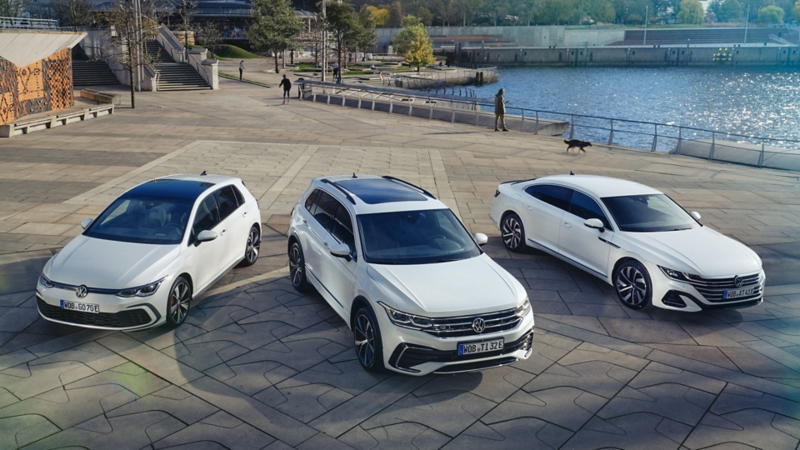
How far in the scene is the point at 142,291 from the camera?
7.78m

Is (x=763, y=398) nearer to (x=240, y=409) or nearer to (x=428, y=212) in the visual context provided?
(x=428, y=212)

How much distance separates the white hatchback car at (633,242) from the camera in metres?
8.84

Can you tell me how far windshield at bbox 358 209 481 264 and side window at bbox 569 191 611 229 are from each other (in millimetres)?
2728

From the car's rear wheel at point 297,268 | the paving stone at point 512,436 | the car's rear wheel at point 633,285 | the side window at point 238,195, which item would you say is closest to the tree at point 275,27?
the side window at point 238,195

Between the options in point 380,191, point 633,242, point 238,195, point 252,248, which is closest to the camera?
point 380,191

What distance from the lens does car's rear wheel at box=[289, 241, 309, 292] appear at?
9492mm

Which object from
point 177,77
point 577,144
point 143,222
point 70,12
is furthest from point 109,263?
point 70,12

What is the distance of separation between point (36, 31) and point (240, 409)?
26295mm

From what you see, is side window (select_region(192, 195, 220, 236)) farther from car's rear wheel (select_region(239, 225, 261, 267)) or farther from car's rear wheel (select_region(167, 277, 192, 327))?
car's rear wheel (select_region(239, 225, 261, 267))

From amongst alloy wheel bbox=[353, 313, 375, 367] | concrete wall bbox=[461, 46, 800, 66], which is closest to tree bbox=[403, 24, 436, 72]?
concrete wall bbox=[461, 46, 800, 66]

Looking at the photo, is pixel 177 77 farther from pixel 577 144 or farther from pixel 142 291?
pixel 142 291

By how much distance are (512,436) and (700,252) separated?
4.54m

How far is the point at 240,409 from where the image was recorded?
21.5 ft

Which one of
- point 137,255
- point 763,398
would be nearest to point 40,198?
point 137,255
